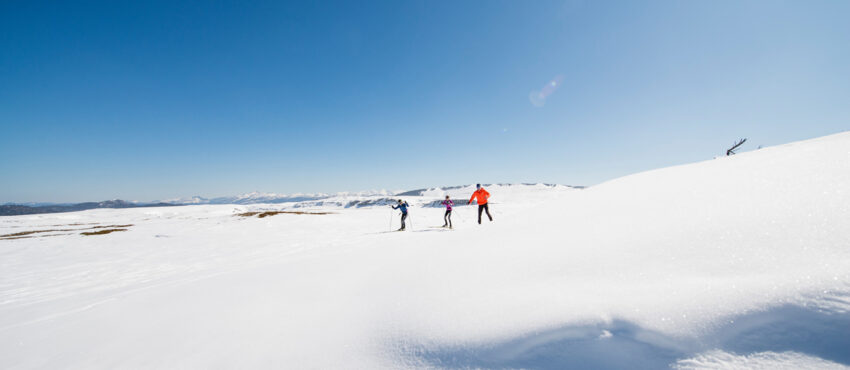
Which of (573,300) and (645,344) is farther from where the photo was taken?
(573,300)

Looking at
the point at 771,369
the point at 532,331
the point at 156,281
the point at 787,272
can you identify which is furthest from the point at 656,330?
the point at 156,281

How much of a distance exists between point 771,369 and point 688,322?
0.99 ft

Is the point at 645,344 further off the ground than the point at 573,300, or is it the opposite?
the point at 573,300

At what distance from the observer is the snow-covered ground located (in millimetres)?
1418

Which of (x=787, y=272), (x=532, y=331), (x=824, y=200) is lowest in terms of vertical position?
(x=532, y=331)

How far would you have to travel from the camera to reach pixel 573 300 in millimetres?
1868

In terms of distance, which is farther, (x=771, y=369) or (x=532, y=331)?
(x=532, y=331)

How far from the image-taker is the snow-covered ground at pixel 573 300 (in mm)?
1418

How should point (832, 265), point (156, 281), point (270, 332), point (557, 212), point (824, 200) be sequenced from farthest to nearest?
point (156, 281)
point (557, 212)
point (270, 332)
point (824, 200)
point (832, 265)

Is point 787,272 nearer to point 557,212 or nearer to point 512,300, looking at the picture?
point 512,300

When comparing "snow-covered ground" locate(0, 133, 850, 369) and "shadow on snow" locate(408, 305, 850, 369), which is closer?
"shadow on snow" locate(408, 305, 850, 369)

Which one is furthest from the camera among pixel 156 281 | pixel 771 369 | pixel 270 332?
pixel 156 281

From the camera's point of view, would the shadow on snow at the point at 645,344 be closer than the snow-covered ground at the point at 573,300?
Yes

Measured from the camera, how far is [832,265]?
1.46 meters
